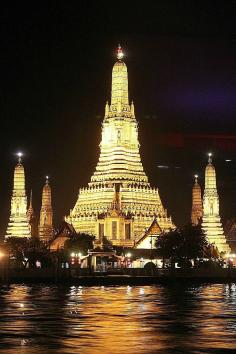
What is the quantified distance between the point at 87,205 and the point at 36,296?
169 feet

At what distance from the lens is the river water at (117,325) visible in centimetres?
2506

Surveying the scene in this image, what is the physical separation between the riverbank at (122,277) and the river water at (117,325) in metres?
22.5

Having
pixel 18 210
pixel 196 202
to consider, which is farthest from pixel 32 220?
pixel 196 202

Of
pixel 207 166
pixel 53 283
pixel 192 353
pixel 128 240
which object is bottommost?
pixel 192 353

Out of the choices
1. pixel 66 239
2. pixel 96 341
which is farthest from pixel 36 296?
pixel 66 239

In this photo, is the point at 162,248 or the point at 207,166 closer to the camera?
the point at 162,248

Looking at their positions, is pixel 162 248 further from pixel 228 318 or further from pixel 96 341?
pixel 96 341

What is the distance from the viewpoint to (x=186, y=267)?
84.6 m

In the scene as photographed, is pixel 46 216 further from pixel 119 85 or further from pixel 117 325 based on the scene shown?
pixel 117 325

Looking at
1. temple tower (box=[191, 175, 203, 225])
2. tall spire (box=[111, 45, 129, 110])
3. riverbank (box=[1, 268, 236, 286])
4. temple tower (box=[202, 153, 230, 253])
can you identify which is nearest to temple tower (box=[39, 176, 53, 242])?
tall spire (box=[111, 45, 129, 110])

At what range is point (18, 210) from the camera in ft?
333

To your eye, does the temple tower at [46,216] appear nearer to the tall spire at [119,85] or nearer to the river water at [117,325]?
the tall spire at [119,85]

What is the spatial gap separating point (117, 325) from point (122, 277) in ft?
137

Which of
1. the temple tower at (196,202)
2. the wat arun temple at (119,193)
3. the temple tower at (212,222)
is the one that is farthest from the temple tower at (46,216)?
the temple tower at (212,222)
